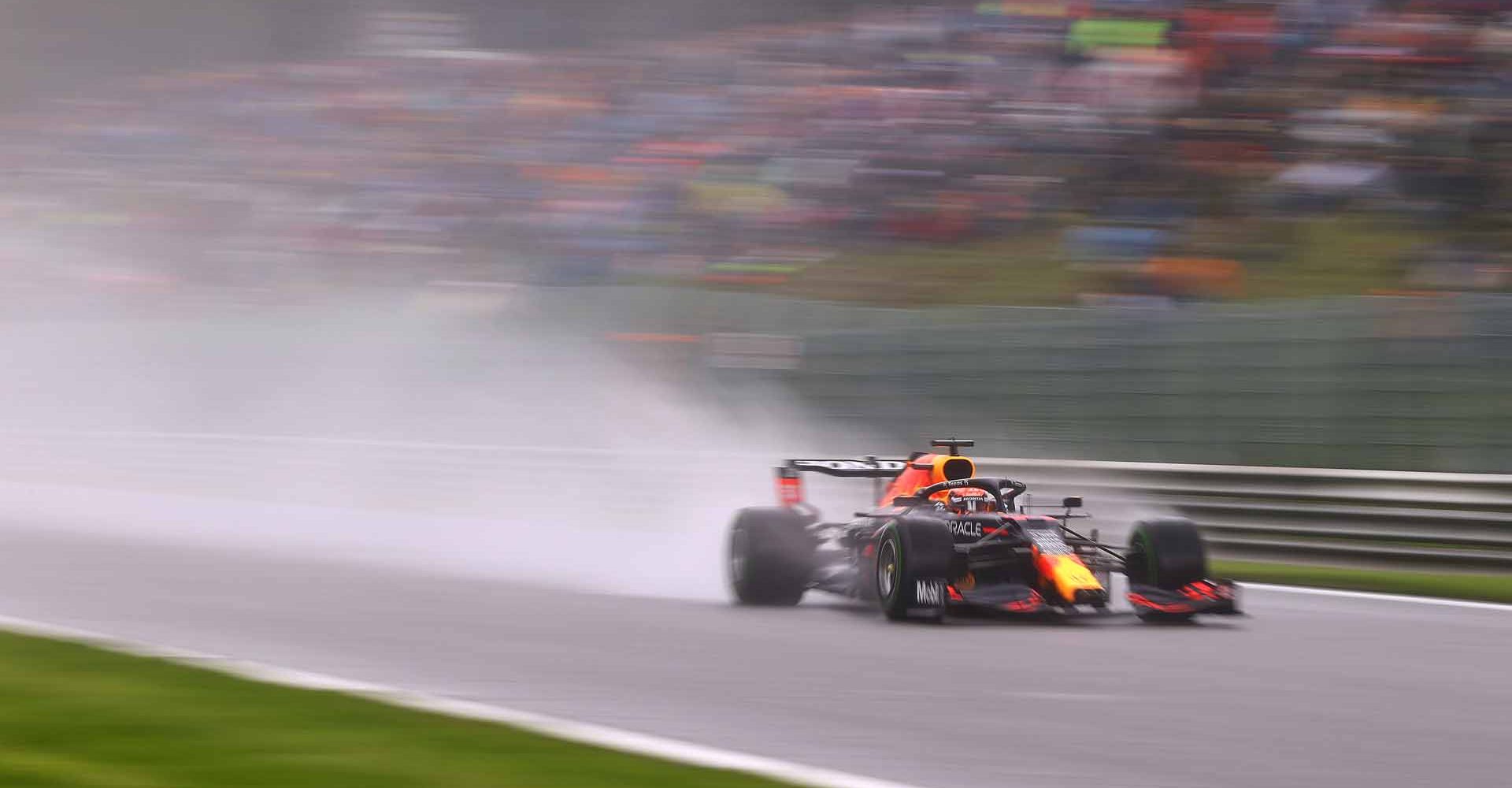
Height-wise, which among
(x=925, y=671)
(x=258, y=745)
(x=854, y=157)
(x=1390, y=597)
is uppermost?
(x=854, y=157)

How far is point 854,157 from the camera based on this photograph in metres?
18.5

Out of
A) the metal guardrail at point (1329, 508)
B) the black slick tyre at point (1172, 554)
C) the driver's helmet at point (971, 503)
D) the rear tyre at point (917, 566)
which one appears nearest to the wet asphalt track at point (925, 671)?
the rear tyre at point (917, 566)

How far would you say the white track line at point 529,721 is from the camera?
5.22 meters

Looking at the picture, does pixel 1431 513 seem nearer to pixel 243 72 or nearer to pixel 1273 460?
pixel 1273 460

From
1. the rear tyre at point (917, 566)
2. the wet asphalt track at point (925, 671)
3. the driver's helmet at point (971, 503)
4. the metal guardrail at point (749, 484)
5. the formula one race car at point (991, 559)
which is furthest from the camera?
the metal guardrail at point (749, 484)

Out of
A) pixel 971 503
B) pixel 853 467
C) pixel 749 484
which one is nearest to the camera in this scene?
pixel 971 503

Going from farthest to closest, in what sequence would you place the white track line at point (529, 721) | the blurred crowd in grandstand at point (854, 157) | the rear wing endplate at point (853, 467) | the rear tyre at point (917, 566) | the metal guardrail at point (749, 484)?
1. the blurred crowd in grandstand at point (854, 157)
2. the metal guardrail at point (749, 484)
3. the rear wing endplate at point (853, 467)
4. the rear tyre at point (917, 566)
5. the white track line at point (529, 721)

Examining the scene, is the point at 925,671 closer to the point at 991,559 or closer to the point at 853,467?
the point at 991,559

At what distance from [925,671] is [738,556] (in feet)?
9.63

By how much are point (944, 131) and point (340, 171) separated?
8.28 m

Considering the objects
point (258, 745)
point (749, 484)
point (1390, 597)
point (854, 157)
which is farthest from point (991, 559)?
point (854, 157)

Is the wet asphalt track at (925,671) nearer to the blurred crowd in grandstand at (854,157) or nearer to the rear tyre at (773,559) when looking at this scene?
the rear tyre at (773,559)

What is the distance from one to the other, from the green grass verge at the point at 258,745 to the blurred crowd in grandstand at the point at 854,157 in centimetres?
1013

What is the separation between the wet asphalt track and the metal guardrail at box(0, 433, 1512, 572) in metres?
1.11
